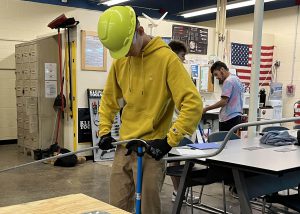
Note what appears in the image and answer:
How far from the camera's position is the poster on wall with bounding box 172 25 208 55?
23.6 feet

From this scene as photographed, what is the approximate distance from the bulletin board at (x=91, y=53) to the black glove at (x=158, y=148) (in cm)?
463

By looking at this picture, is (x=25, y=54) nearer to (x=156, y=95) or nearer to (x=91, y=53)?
(x=91, y=53)

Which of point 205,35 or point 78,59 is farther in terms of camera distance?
point 205,35

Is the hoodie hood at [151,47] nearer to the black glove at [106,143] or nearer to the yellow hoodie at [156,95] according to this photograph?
the yellow hoodie at [156,95]

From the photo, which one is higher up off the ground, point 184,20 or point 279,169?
point 184,20

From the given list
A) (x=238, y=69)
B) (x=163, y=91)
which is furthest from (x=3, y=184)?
(x=238, y=69)

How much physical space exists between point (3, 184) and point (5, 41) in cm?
414

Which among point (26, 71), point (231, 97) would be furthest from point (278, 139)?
point (26, 71)

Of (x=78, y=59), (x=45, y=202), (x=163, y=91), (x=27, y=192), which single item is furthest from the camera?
(x=78, y=59)

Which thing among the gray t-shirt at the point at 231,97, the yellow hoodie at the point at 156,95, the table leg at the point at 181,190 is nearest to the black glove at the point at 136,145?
the yellow hoodie at the point at 156,95

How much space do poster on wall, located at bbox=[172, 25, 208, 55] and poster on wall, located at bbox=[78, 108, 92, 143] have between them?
2.34 m

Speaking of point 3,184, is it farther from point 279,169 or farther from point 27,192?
point 279,169

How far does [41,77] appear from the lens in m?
6.49

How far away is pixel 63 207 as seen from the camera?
55.1 inches
